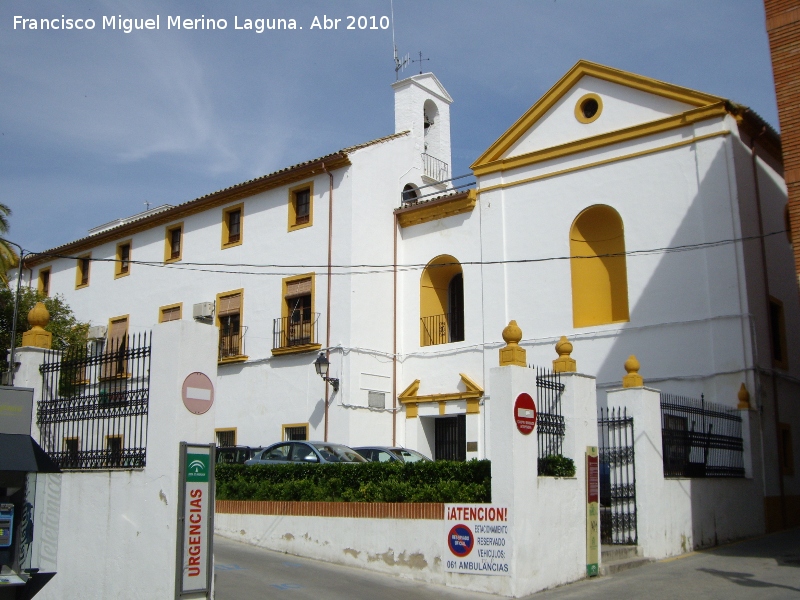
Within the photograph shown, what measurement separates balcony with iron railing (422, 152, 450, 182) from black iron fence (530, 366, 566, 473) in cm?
1485

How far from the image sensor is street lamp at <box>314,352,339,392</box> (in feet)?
74.3

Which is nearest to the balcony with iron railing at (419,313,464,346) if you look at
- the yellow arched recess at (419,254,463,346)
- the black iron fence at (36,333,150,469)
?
the yellow arched recess at (419,254,463,346)

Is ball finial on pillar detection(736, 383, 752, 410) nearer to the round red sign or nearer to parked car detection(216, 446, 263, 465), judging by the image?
the round red sign

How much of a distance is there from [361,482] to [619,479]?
4.41 meters

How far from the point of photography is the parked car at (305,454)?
56.0ft

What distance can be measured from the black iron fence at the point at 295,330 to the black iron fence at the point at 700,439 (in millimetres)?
9852

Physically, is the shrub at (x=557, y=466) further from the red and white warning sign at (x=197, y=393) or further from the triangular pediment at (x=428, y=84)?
the triangular pediment at (x=428, y=84)

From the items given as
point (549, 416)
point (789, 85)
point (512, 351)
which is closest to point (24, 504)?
point (512, 351)

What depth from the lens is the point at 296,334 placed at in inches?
958

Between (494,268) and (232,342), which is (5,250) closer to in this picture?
(232,342)

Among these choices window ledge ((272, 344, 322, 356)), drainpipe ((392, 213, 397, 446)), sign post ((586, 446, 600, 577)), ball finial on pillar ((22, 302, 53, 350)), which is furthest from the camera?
drainpipe ((392, 213, 397, 446))

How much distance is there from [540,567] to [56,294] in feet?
82.3

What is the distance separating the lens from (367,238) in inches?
947

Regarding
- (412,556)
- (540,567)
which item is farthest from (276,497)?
(540,567)
